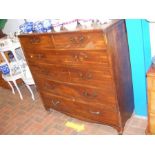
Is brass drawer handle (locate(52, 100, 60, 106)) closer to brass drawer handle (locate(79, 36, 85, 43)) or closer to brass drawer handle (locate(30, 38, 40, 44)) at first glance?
brass drawer handle (locate(30, 38, 40, 44))

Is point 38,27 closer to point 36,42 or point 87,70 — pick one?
point 36,42

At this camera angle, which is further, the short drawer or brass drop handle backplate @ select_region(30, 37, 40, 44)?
brass drop handle backplate @ select_region(30, 37, 40, 44)

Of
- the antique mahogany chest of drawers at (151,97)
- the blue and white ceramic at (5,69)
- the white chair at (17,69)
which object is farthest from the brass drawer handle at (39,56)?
the blue and white ceramic at (5,69)

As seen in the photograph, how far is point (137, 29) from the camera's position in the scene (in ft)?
6.38

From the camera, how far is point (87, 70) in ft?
6.70

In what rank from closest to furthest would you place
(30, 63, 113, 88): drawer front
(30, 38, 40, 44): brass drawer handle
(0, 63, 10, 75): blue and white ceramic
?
1. (30, 63, 113, 88): drawer front
2. (30, 38, 40, 44): brass drawer handle
3. (0, 63, 10, 75): blue and white ceramic

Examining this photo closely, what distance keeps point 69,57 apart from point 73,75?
22 centimetres

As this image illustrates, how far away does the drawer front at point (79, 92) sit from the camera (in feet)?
6.81

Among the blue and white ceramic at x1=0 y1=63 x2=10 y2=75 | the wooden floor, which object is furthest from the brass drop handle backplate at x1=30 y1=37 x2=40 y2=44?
the blue and white ceramic at x1=0 y1=63 x2=10 y2=75

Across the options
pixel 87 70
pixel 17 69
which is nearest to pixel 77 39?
pixel 87 70

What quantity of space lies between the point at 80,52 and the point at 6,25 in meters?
2.59

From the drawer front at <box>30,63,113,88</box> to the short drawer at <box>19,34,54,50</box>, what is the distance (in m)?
0.24

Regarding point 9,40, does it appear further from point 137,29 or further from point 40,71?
point 137,29

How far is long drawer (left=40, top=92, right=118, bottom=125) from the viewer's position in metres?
2.20
